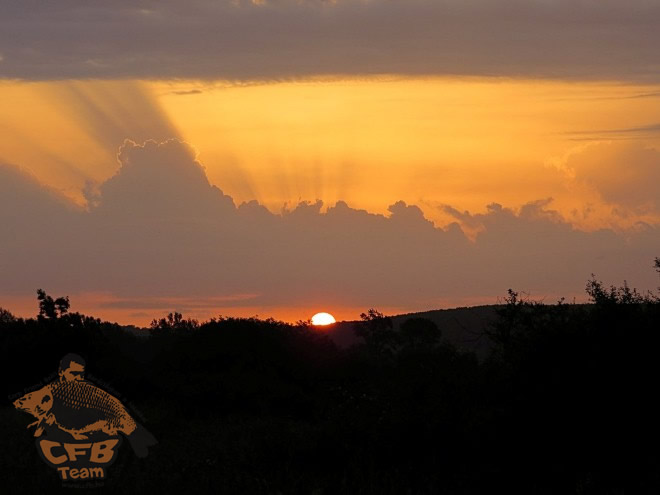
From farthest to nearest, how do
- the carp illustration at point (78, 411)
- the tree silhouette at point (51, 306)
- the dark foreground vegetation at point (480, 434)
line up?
the tree silhouette at point (51, 306) < the carp illustration at point (78, 411) < the dark foreground vegetation at point (480, 434)

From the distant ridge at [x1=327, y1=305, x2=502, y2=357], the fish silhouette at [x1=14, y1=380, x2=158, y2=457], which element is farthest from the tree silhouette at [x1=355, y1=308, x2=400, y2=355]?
the fish silhouette at [x1=14, y1=380, x2=158, y2=457]

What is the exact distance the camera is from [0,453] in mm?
22422

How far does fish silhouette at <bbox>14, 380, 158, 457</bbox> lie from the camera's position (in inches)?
798

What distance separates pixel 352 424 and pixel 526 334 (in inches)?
176

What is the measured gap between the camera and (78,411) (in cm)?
2048

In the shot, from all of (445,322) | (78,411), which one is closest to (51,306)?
(78,411)

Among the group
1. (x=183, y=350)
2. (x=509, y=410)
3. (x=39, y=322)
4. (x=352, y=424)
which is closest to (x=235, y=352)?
(x=183, y=350)

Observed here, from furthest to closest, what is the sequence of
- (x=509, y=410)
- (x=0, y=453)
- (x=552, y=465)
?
(x=0, y=453)
(x=509, y=410)
(x=552, y=465)

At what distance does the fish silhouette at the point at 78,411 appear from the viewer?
66.5 feet

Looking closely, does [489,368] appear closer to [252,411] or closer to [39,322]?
[252,411]

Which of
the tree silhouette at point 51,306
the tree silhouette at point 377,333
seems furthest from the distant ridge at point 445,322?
the tree silhouette at point 51,306
